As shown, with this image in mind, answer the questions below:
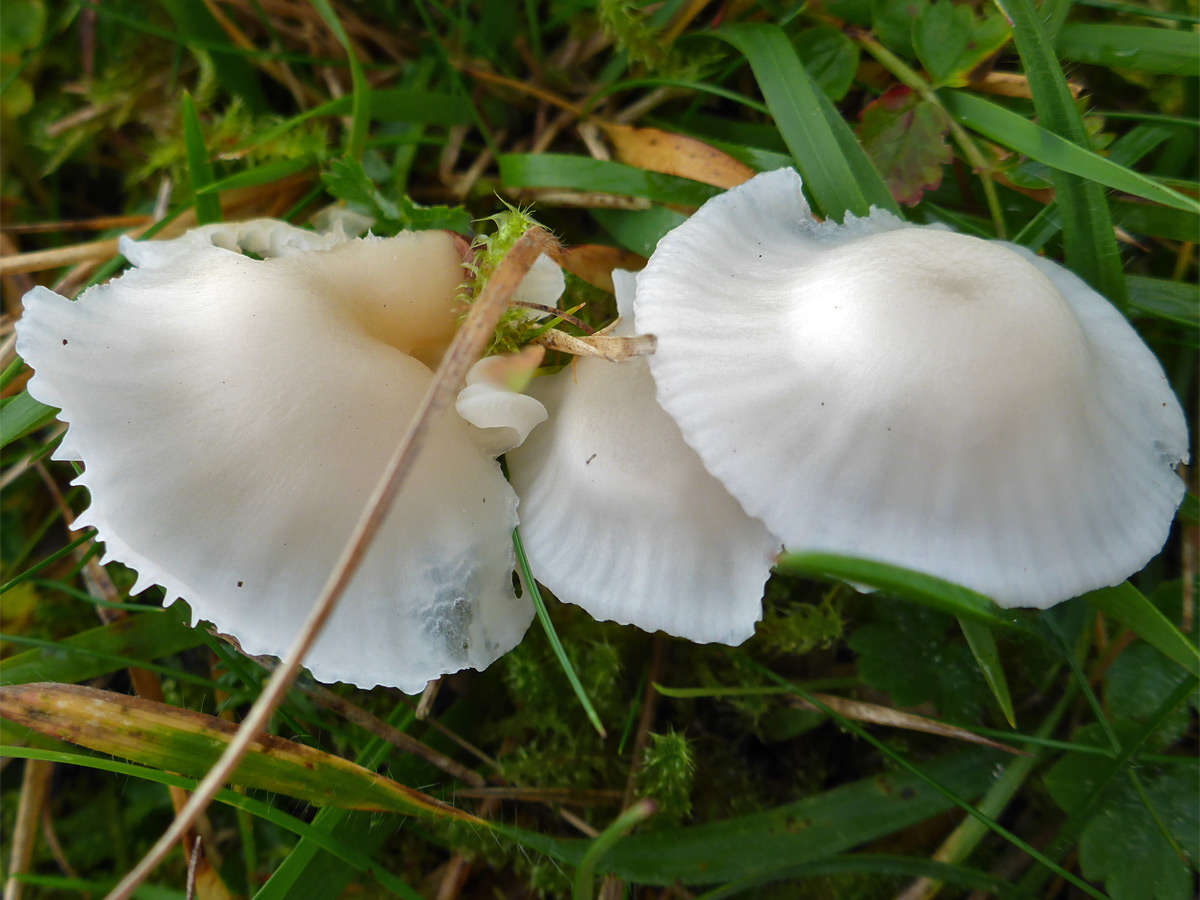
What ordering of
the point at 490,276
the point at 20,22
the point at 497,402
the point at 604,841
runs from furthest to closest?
the point at 20,22
the point at 490,276
the point at 497,402
the point at 604,841

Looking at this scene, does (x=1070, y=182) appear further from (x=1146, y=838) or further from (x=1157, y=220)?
(x=1146, y=838)

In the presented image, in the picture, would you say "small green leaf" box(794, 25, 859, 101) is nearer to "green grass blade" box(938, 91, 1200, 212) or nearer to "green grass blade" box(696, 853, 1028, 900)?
"green grass blade" box(938, 91, 1200, 212)

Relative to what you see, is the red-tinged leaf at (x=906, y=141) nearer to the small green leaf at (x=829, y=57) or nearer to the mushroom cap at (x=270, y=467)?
the small green leaf at (x=829, y=57)

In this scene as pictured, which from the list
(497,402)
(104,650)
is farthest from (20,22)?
(497,402)

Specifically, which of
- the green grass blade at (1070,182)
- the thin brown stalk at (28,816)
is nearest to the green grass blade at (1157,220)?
the green grass blade at (1070,182)

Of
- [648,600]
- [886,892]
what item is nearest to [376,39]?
[648,600]

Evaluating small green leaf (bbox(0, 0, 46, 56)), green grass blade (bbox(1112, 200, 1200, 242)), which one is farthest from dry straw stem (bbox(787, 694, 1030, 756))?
small green leaf (bbox(0, 0, 46, 56))

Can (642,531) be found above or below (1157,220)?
below

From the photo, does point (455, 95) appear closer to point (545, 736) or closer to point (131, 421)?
point (131, 421)
